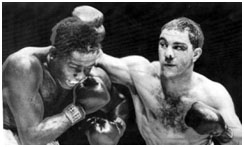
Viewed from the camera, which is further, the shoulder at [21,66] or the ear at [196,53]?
the ear at [196,53]

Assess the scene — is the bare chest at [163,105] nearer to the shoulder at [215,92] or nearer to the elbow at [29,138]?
the shoulder at [215,92]

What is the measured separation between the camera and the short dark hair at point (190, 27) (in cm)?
247

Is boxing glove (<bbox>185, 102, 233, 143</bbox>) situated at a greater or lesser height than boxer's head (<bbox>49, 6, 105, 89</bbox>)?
lesser

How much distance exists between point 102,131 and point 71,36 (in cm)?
60

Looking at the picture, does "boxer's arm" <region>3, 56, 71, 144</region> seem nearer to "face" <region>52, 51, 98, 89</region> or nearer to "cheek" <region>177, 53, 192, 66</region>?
"face" <region>52, 51, 98, 89</region>

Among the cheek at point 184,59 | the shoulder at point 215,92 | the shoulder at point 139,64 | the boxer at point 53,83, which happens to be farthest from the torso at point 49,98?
the shoulder at point 215,92

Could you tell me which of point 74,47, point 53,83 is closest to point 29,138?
point 53,83

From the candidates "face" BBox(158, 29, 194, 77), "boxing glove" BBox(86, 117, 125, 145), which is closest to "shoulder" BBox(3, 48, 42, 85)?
"boxing glove" BBox(86, 117, 125, 145)

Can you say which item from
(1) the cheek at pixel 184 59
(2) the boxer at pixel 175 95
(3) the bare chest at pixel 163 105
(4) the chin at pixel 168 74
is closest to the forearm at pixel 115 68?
(2) the boxer at pixel 175 95

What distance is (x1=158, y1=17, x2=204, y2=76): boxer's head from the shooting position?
2453 millimetres

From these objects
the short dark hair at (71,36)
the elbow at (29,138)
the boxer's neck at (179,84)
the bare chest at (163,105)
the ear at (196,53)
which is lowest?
the elbow at (29,138)

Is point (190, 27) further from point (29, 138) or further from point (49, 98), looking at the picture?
point (29, 138)

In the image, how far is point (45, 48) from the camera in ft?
8.02

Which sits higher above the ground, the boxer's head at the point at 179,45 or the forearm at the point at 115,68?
the boxer's head at the point at 179,45
